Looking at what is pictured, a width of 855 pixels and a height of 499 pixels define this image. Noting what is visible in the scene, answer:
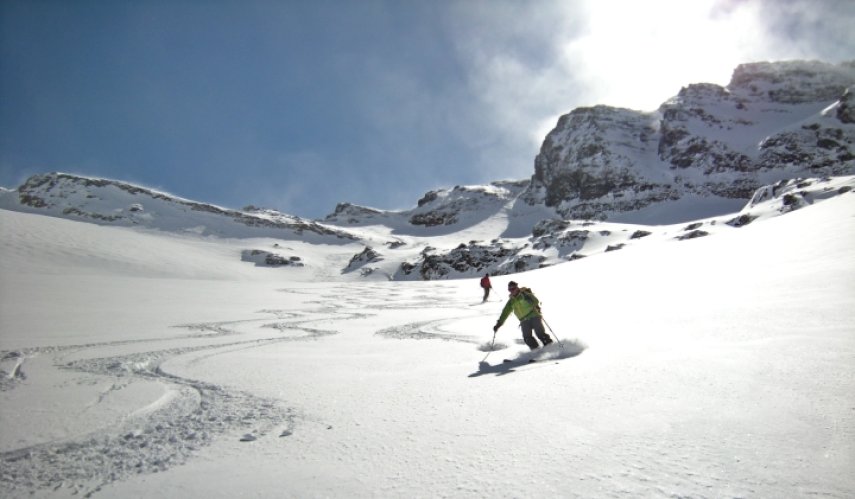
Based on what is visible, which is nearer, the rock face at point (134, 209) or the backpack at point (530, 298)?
the backpack at point (530, 298)

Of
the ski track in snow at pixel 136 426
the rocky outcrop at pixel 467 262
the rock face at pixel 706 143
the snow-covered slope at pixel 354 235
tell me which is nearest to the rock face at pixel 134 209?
the snow-covered slope at pixel 354 235


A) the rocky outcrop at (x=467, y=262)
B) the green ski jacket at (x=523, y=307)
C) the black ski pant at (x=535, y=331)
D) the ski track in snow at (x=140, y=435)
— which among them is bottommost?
the ski track in snow at (x=140, y=435)

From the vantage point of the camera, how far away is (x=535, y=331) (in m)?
7.38

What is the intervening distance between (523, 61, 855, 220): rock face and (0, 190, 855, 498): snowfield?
11786 cm

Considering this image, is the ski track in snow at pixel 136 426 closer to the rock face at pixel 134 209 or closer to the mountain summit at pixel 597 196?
the mountain summit at pixel 597 196

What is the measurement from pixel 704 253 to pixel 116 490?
22.0 meters

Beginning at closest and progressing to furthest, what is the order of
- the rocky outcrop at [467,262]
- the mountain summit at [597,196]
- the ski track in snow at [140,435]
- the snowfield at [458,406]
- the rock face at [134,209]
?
the snowfield at [458,406]
the ski track in snow at [140,435]
the rocky outcrop at [467,262]
the mountain summit at [597,196]
the rock face at [134,209]

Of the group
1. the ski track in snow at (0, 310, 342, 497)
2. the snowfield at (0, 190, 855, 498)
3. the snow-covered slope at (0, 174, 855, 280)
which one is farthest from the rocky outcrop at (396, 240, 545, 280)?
the ski track in snow at (0, 310, 342, 497)

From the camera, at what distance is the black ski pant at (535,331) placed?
7415mm

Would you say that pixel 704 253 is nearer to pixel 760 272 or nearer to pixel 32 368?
pixel 760 272

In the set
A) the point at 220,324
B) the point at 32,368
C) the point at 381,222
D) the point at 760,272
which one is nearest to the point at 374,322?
the point at 220,324

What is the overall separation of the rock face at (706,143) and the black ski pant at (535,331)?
386 feet

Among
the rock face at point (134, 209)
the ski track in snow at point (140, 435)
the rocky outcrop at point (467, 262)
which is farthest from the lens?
the rock face at point (134, 209)

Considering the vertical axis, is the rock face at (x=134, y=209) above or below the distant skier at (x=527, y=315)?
above
